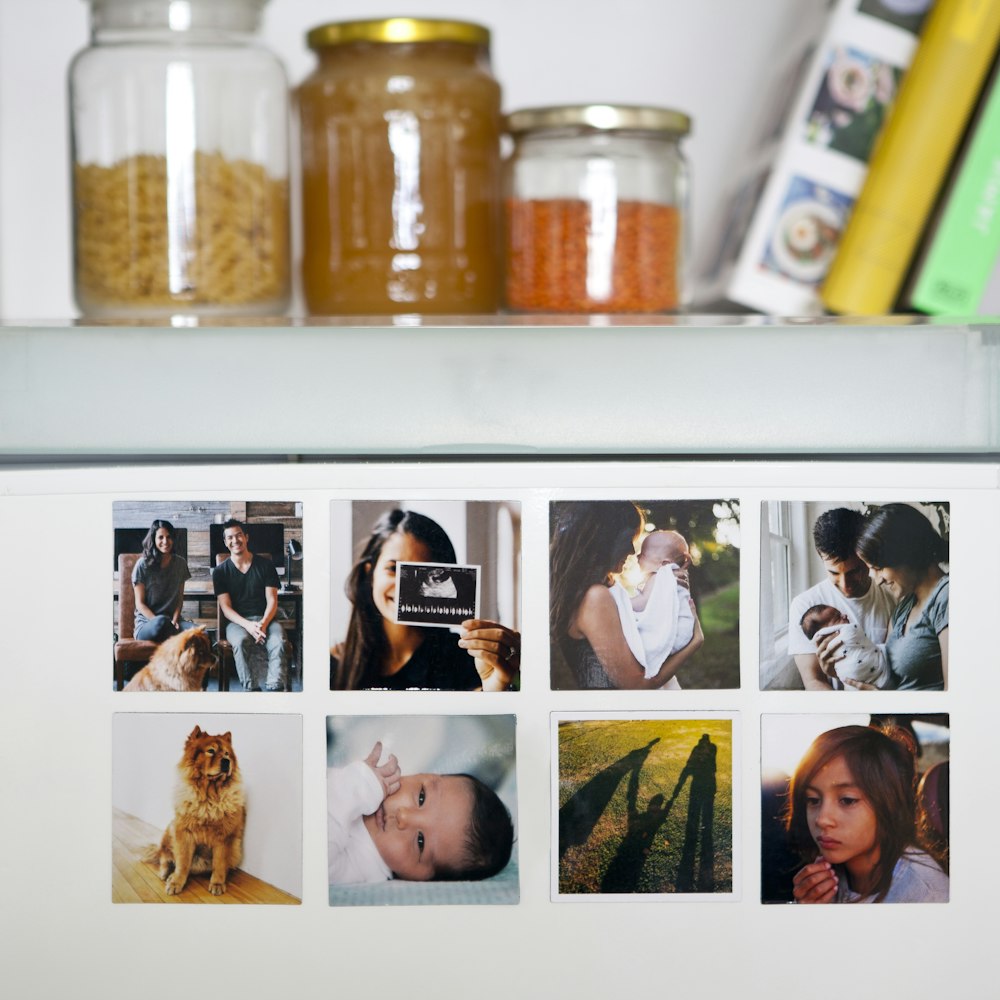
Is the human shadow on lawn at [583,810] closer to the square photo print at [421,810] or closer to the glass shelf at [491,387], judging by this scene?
the square photo print at [421,810]

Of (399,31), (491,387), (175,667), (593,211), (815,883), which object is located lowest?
(815,883)

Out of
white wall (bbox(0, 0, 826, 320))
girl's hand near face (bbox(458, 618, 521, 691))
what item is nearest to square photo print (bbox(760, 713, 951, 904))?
girl's hand near face (bbox(458, 618, 521, 691))

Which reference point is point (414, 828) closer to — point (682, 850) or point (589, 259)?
point (682, 850)

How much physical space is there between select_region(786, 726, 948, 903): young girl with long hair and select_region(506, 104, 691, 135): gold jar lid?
0.38 meters

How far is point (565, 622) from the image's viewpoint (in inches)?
19.8

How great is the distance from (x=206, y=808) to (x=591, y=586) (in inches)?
8.1

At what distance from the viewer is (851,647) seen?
51cm

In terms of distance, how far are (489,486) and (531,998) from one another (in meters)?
0.24

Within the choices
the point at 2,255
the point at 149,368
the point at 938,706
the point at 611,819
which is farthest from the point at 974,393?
the point at 2,255

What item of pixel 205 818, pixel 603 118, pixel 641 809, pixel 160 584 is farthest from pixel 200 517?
pixel 603 118

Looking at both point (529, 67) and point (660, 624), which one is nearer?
point (660, 624)

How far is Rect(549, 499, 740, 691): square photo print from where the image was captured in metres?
0.50

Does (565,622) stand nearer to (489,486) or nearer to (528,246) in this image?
(489,486)

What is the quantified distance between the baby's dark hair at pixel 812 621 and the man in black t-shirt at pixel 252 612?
0.24 meters
